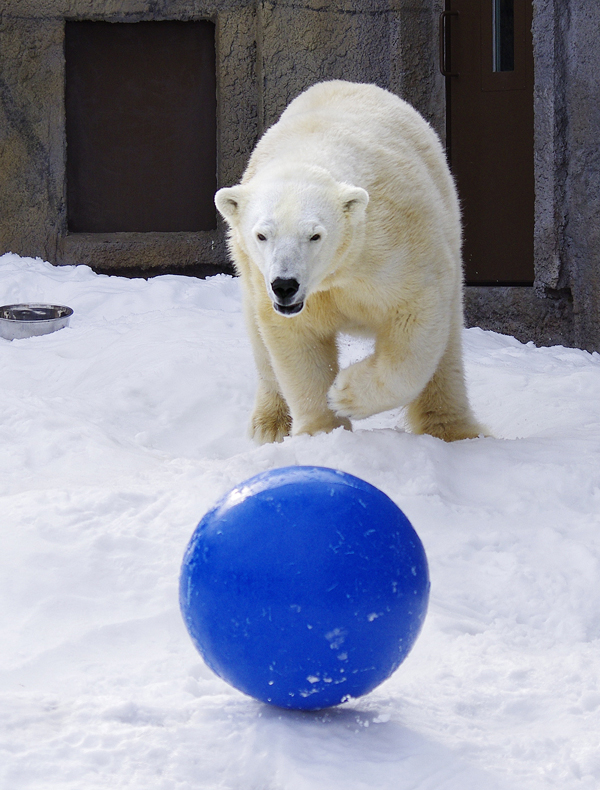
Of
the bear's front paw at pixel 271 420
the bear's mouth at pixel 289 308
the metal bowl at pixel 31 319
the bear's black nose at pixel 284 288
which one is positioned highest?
the bear's black nose at pixel 284 288

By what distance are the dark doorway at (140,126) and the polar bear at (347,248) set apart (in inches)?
156

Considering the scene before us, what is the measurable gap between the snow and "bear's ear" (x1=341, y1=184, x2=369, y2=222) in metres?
0.73

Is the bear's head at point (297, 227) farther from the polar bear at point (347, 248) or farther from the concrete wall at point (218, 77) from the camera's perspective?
the concrete wall at point (218, 77)

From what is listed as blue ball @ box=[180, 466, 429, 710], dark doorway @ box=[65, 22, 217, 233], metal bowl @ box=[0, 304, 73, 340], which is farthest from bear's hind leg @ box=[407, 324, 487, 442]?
dark doorway @ box=[65, 22, 217, 233]

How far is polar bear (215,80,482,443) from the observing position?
2.62 metres

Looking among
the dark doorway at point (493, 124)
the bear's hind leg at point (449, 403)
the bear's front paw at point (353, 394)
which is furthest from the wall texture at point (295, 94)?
the bear's front paw at point (353, 394)

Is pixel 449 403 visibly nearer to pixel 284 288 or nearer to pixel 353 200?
pixel 353 200

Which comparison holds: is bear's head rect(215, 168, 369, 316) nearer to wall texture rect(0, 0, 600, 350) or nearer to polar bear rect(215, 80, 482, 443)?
polar bear rect(215, 80, 482, 443)

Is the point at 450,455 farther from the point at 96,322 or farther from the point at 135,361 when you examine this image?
the point at 96,322

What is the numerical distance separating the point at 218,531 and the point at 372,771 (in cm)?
47

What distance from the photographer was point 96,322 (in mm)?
5531

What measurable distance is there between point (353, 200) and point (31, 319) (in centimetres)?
331

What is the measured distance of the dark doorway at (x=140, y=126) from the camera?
7.13 meters

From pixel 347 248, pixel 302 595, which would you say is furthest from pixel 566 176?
pixel 302 595
